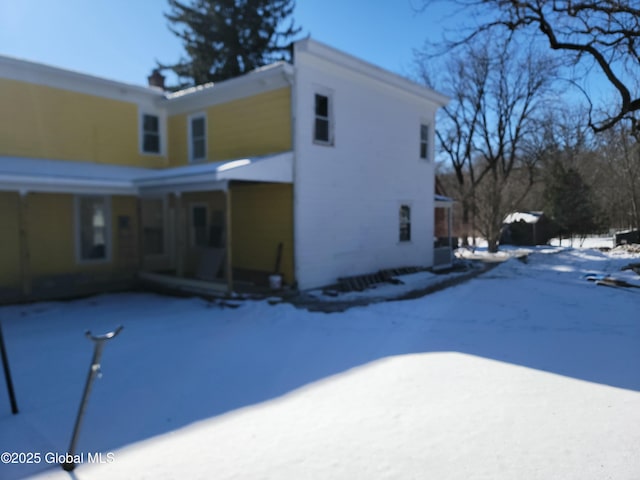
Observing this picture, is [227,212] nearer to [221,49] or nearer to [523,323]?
[523,323]

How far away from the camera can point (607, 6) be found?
10.4 metres

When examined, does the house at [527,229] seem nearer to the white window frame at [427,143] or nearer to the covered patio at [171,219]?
the white window frame at [427,143]

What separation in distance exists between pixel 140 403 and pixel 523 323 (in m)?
5.65

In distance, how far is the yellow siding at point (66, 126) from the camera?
10656 millimetres

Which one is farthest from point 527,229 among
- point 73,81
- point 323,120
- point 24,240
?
point 24,240

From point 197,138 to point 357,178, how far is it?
4.88 metres

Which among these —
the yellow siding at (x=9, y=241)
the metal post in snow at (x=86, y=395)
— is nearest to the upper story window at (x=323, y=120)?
the yellow siding at (x=9, y=241)

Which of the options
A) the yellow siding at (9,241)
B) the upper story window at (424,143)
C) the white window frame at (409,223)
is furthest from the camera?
the upper story window at (424,143)

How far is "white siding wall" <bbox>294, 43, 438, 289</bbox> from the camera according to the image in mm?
10234

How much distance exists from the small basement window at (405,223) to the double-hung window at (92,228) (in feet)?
28.2

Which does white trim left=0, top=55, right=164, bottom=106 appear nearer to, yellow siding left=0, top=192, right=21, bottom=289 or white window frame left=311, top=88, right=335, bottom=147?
yellow siding left=0, top=192, right=21, bottom=289

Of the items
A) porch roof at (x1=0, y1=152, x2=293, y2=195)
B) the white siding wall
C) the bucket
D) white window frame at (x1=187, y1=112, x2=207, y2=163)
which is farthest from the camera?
white window frame at (x1=187, y1=112, x2=207, y2=163)

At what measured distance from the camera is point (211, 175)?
888cm

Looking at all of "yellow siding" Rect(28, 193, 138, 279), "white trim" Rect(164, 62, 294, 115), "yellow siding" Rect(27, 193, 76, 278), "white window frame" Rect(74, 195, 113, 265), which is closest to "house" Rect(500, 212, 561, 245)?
"white trim" Rect(164, 62, 294, 115)
